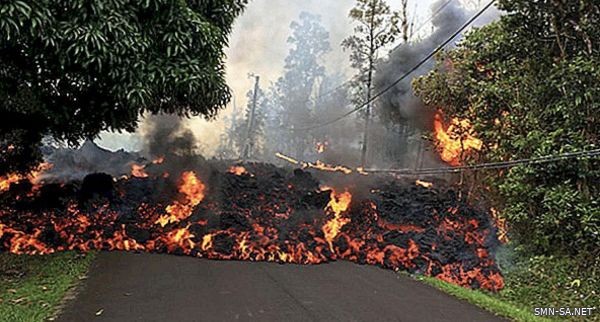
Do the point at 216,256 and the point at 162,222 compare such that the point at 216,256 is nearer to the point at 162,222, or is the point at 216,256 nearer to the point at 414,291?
the point at 162,222

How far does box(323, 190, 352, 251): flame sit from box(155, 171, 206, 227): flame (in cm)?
331

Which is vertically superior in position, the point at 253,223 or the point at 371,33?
the point at 371,33

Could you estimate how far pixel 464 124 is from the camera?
1644 cm

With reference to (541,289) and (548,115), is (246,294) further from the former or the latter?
(548,115)

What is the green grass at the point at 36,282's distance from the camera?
6312 millimetres

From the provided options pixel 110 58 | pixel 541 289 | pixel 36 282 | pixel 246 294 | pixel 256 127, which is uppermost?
pixel 256 127

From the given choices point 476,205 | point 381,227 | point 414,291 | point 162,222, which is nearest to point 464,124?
point 476,205

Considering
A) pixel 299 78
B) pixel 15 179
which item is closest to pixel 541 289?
pixel 15 179

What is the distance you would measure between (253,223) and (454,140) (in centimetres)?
836

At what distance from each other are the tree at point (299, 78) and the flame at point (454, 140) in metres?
30.4

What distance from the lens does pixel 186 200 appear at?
13016mm

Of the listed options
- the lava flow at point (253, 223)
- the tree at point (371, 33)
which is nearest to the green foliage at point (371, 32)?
the tree at point (371, 33)

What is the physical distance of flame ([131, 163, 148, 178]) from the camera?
15.3 meters

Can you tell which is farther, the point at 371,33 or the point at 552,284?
the point at 371,33
